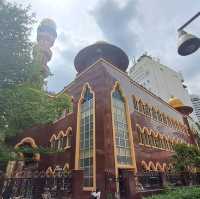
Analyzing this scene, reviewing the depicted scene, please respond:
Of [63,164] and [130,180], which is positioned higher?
[63,164]

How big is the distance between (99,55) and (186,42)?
16914 mm

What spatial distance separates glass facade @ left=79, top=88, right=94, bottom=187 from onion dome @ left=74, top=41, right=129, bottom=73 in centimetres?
614

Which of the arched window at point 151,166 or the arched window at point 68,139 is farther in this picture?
the arched window at point 68,139

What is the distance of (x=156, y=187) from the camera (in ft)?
Answer: 39.2

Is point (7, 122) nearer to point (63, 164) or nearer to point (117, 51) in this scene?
point (63, 164)

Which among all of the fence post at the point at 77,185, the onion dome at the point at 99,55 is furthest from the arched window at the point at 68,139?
the onion dome at the point at 99,55

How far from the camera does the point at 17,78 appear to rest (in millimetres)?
8250

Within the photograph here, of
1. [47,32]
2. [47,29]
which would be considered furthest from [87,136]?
[47,29]

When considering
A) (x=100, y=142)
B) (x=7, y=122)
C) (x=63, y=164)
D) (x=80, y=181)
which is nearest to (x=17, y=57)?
(x=7, y=122)

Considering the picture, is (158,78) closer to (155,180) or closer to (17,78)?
(155,180)

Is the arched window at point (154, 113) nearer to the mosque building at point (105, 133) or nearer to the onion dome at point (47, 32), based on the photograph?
the mosque building at point (105, 133)

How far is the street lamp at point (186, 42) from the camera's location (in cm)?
410

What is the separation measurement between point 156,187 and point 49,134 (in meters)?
11.1

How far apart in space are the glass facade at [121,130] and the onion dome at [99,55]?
6.50m
